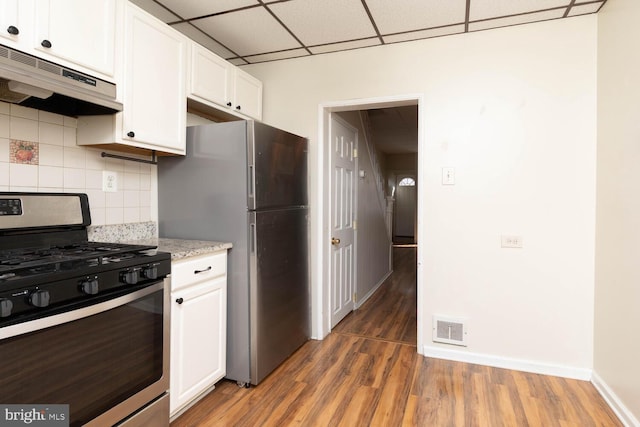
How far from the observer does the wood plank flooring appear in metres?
1.99

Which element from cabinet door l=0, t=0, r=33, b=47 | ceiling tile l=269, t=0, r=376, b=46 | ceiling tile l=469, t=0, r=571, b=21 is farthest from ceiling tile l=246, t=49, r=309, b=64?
cabinet door l=0, t=0, r=33, b=47

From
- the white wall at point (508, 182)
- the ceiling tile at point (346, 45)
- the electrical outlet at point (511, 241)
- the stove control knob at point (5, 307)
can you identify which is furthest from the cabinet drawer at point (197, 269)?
the electrical outlet at point (511, 241)

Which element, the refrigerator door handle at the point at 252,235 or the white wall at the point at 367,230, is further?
the white wall at the point at 367,230

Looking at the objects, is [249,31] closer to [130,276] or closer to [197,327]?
[130,276]

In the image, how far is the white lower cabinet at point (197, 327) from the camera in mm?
1894

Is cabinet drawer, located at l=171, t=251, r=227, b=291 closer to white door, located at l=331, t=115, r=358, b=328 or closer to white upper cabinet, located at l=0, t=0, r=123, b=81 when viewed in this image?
white upper cabinet, located at l=0, t=0, r=123, b=81

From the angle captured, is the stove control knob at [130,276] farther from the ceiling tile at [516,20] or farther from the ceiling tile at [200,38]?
the ceiling tile at [516,20]

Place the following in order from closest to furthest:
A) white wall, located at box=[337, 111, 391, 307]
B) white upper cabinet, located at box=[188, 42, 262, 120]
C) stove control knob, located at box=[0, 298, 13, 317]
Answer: stove control knob, located at box=[0, 298, 13, 317] < white upper cabinet, located at box=[188, 42, 262, 120] < white wall, located at box=[337, 111, 391, 307]

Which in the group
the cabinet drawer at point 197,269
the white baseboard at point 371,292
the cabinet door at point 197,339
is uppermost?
the cabinet drawer at point 197,269

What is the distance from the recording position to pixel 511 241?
2.62 m

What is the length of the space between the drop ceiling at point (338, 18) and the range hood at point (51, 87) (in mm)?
880

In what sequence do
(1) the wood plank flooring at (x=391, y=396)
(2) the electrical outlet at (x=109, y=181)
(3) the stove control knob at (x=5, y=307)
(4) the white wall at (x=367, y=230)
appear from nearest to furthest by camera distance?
1. (3) the stove control knob at (x=5, y=307)
2. (1) the wood plank flooring at (x=391, y=396)
3. (2) the electrical outlet at (x=109, y=181)
4. (4) the white wall at (x=367, y=230)

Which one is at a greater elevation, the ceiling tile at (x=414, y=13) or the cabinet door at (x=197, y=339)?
the ceiling tile at (x=414, y=13)

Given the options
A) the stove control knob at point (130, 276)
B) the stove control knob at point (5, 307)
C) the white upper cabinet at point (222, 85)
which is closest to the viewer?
the stove control knob at point (5, 307)
